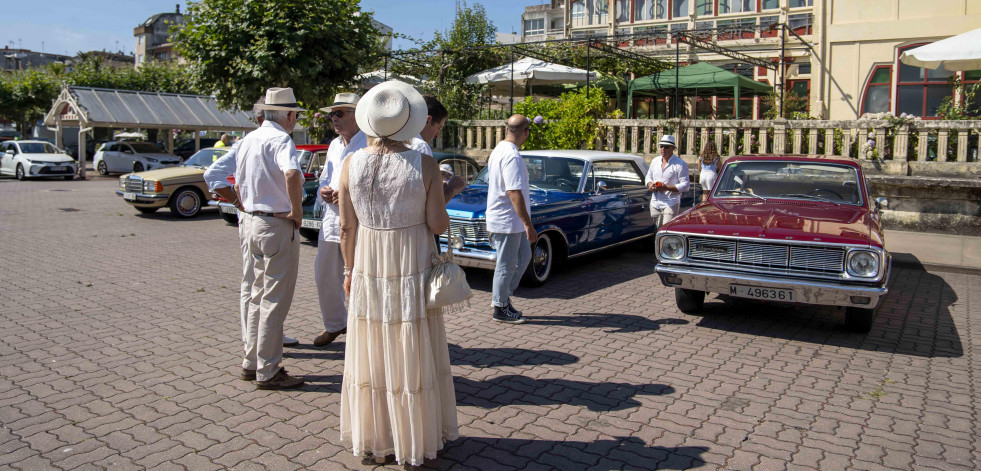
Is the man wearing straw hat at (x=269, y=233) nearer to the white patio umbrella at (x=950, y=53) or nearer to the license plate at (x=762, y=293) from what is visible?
the license plate at (x=762, y=293)

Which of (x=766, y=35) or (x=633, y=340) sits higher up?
(x=766, y=35)

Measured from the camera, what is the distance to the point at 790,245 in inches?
241

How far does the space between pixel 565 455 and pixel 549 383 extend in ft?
3.83

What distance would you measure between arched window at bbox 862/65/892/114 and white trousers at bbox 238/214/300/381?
799 inches

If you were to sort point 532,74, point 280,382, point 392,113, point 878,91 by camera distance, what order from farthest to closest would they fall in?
point 878,91
point 532,74
point 280,382
point 392,113

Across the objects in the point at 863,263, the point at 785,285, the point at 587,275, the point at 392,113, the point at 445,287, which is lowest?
the point at 587,275

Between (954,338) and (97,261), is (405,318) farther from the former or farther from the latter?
(97,261)

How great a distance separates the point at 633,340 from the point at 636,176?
15.0 feet

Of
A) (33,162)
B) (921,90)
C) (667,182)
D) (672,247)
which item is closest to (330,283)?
(672,247)

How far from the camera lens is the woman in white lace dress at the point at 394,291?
3.49 metres

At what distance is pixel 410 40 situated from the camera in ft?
65.9

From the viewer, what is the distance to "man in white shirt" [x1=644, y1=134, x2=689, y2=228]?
8758 millimetres

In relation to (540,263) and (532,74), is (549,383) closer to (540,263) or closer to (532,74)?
(540,263)

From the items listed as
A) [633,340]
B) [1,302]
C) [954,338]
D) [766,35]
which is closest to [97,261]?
[1,302]
